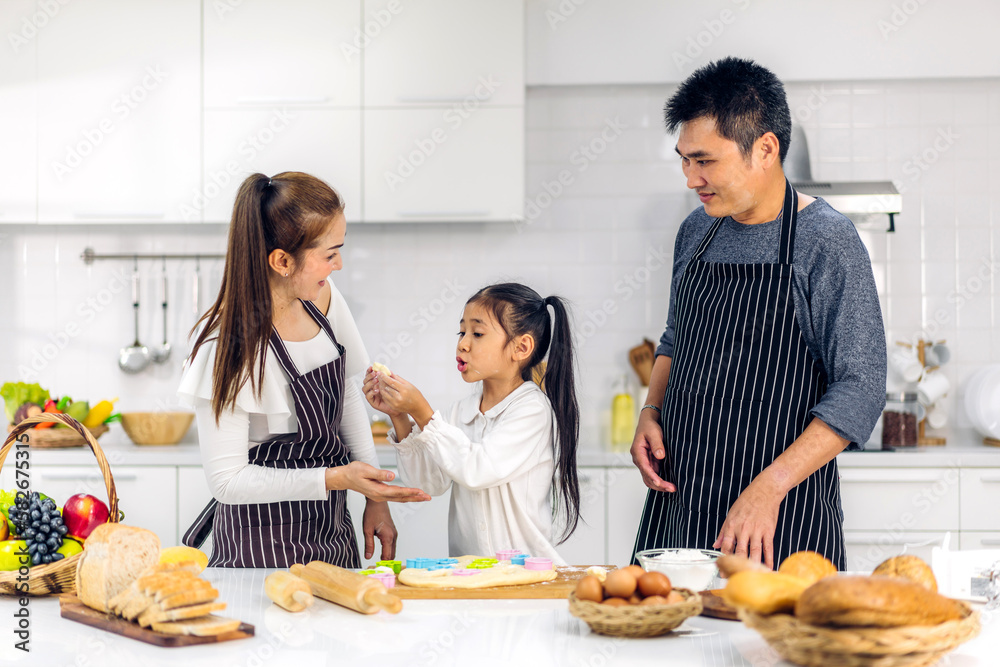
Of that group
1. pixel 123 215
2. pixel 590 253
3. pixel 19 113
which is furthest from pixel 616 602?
pixel 19 113

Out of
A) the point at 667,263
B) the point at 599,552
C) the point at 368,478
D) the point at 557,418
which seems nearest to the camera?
the point at 368,478

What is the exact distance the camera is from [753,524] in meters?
1.41

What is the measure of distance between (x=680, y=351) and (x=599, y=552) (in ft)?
4.45

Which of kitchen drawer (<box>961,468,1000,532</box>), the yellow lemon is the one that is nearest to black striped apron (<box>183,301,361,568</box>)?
the yellow lemon

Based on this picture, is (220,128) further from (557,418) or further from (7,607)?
(7,607)

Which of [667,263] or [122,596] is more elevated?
[667,263]

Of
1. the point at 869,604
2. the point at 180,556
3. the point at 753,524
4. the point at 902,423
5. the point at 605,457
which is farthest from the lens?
the point at 902,423

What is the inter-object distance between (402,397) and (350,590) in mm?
511

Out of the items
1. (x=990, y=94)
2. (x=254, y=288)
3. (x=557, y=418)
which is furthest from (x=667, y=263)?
(x=254, y=288)

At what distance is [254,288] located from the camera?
1544 millimetres

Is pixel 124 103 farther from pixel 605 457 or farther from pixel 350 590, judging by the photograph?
pixel 350 590

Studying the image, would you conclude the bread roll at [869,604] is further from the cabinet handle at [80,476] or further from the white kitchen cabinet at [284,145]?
the cabinet handle at [80,476]

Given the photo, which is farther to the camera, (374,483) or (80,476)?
(80,476)

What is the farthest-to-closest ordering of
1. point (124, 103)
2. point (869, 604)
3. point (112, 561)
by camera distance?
point (124, 103), point (112, 561), point (869, 604)
